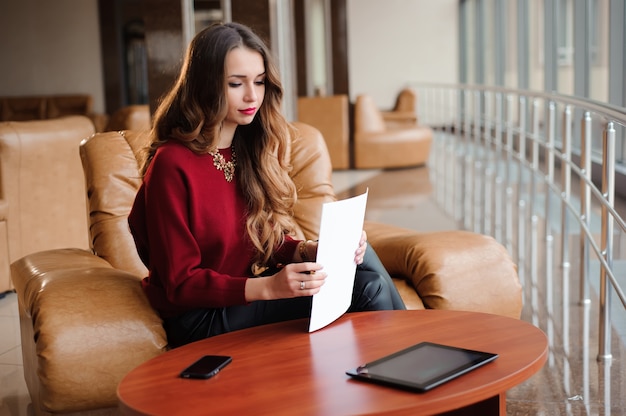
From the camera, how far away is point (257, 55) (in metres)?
2.00

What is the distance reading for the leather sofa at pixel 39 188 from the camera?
4.31m

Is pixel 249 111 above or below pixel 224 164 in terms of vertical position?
above

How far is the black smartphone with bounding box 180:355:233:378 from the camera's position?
152 centimetres

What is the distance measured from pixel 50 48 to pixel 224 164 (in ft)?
35.1

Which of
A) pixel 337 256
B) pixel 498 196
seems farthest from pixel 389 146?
pixel 337 256

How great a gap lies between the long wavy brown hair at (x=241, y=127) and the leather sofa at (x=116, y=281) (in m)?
0.34

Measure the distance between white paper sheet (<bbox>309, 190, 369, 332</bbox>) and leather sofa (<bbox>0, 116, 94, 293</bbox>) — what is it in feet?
9.36

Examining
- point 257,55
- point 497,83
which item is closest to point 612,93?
point 497,83

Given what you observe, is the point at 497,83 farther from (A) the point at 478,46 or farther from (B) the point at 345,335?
(B) the point at 345,335

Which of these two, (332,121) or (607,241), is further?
(332,121)

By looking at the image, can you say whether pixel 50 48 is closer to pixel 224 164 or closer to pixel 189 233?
pixel 224 164

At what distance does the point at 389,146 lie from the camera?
356 inches

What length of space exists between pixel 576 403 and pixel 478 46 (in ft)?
36.6

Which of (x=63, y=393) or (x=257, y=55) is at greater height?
(x=257, y=55)
